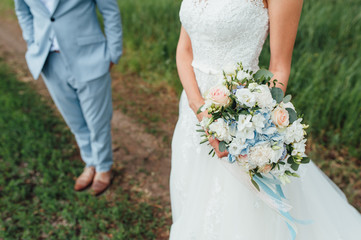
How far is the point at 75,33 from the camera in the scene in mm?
2322

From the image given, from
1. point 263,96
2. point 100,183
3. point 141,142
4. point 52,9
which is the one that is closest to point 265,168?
point 263,96

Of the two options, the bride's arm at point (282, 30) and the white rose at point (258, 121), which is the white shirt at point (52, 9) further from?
the white rose at point (258, 121)

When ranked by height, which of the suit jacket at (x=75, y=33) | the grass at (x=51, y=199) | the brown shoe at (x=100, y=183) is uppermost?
the suit jacket at (x=75, y=33)

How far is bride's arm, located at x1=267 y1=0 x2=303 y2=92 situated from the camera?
4.26 feet

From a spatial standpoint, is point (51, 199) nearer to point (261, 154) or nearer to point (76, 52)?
point (76, 52)

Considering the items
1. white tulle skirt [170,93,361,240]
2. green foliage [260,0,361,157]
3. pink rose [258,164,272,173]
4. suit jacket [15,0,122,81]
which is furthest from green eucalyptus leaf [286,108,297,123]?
green foliage [260,0,361,157]

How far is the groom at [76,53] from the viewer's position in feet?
7.45

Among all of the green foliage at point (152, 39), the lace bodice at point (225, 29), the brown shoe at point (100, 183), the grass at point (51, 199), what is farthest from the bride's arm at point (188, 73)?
the green foliage at point (152, 39)

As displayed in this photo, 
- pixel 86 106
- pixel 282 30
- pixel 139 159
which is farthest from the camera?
pixel 139 159

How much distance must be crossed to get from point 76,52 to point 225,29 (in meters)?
1.47

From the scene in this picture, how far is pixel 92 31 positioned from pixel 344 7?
3802 millimetres

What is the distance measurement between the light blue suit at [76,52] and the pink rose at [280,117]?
1719 millimetres

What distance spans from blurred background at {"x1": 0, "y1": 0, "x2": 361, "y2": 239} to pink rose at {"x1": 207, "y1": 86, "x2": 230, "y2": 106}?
1.74 m

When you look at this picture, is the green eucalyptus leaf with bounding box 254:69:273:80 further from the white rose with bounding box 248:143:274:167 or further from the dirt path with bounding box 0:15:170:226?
the dirt path with bounding box 0:15:170:226
